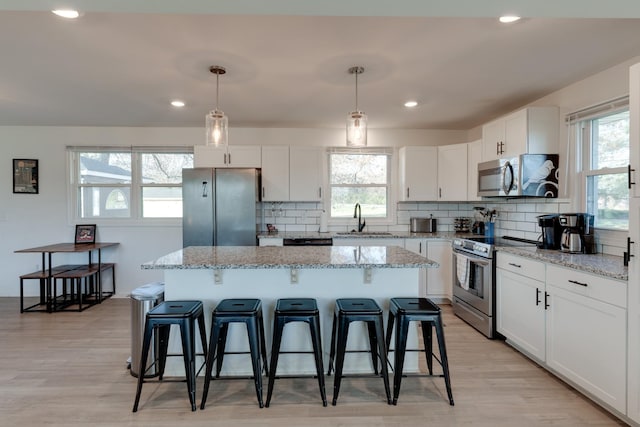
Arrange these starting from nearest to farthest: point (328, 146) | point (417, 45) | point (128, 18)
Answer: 1. point (128, 18)
2. point (417, 45)
3. point (328, 146)

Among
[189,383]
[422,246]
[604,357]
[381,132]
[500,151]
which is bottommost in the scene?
[189,383]

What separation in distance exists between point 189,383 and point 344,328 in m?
1.00

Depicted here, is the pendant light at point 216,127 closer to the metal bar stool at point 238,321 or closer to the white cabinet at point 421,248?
the metal bar stool at point 238,321

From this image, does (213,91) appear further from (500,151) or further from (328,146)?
(500,151)

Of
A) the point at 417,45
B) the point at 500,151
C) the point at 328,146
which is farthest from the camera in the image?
the point at 328,146

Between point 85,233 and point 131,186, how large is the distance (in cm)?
86

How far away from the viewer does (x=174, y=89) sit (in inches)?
122

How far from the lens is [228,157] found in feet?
14.3

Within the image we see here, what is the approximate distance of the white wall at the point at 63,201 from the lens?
449 cm

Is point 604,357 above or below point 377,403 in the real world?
above

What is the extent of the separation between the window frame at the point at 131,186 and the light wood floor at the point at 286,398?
2.03 metres

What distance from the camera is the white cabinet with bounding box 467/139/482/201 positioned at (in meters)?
4.08

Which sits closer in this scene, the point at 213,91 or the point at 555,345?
the point at 555,345

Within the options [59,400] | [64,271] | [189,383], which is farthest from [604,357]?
[64,271]
